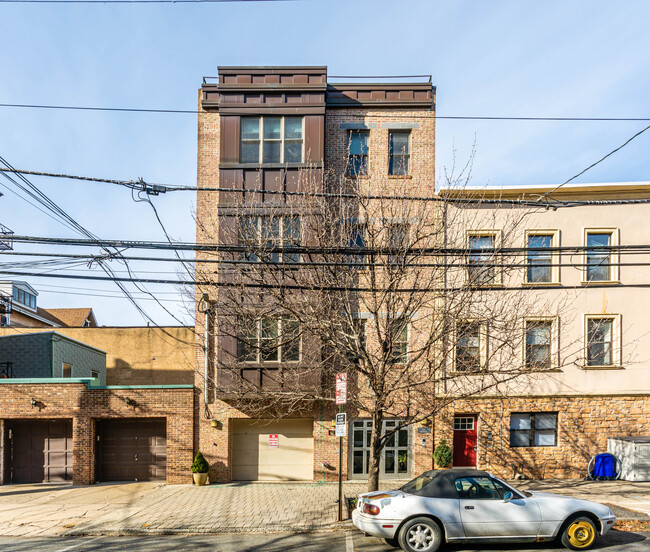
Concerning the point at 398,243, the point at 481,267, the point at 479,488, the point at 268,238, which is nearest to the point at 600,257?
the point at 481,267

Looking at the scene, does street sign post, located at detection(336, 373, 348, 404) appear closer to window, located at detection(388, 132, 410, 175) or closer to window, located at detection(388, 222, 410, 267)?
window, located at detection(388, 222, 410, 267)

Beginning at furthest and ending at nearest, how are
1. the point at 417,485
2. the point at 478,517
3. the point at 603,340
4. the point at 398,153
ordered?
the point at 398,153
the point at 603,340
the point at 417,485
the point at 478,517

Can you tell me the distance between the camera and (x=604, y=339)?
16.5m

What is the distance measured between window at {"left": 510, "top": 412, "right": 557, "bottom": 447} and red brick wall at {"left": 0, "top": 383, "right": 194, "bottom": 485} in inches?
393

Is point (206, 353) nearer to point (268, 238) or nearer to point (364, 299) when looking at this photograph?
point (268, 238)

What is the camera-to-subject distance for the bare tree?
11453 mm

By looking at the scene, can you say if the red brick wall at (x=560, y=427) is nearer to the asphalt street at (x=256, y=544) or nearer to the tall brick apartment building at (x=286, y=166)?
the tall brick apartment building at (x=286, y=166)

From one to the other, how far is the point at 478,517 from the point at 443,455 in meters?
6.72

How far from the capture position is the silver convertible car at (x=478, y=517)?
891 cm

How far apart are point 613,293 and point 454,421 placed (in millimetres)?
6404

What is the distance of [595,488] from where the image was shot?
47.2ft

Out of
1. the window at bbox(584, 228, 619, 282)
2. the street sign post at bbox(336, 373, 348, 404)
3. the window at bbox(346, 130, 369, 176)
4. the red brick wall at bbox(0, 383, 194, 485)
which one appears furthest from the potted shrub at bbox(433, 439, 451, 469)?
the window at bbox(346, 130, 369, 176)

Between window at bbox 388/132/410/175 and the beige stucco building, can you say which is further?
window at bbox 388/132/410/175

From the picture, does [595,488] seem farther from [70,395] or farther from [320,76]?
[70,395]
